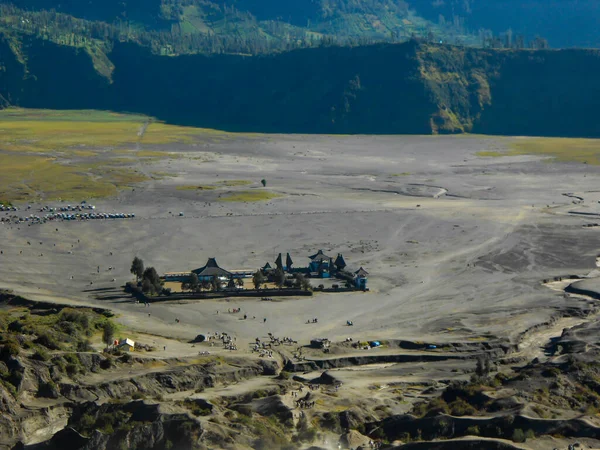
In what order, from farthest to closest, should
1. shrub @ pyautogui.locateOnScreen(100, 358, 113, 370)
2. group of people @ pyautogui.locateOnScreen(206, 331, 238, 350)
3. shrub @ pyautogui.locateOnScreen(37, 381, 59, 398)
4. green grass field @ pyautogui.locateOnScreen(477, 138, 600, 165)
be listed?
green grass field @ pyautogui.locateOnScreen(477, 138, 600, 165) → group of people @ pyautogui.locateOnScreen(206, 331, 238, 350) → shrub @ pyautogui.locateOnScreen(100, 358, 113, 370) → shrub @ pyautogui.locateOnScreen(37, 381, 59, 398)

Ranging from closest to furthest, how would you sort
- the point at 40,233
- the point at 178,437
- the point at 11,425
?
the point at 178,437
the point at 11,425
the point at 40,233

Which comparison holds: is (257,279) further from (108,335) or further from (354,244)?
(354,244)

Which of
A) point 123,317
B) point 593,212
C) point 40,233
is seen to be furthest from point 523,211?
point 123,317

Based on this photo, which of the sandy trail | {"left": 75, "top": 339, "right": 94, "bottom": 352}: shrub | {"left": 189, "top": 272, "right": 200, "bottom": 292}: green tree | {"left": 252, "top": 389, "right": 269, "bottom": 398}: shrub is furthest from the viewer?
{"left": 189, "top": 272, "right": 200, "bottom": 292}: green tree

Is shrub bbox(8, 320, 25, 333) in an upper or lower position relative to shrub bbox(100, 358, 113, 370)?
upper

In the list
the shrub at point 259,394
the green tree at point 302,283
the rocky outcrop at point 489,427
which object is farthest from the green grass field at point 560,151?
the rocky outcrop at point 489,427

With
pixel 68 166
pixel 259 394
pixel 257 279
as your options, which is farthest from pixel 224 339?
pixel 68 166

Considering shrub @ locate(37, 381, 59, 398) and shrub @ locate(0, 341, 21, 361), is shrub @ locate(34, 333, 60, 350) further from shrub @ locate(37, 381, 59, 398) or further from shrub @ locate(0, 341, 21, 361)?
shrub @ locate(37, 381, 59, 398)

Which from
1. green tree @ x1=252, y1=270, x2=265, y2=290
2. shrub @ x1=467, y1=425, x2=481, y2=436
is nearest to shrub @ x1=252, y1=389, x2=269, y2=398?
shrub @ x1=467, y1=425, x2=481, y2=436

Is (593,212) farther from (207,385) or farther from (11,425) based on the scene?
(11,425)

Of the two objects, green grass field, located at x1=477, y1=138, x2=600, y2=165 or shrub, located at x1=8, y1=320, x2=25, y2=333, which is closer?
shrub, located at x1=8, y1=320, x2=25, y2=333

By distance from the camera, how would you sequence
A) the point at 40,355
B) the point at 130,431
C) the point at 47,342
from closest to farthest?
the point at 130,431 → the point at 40,355 → the point at 47,342
